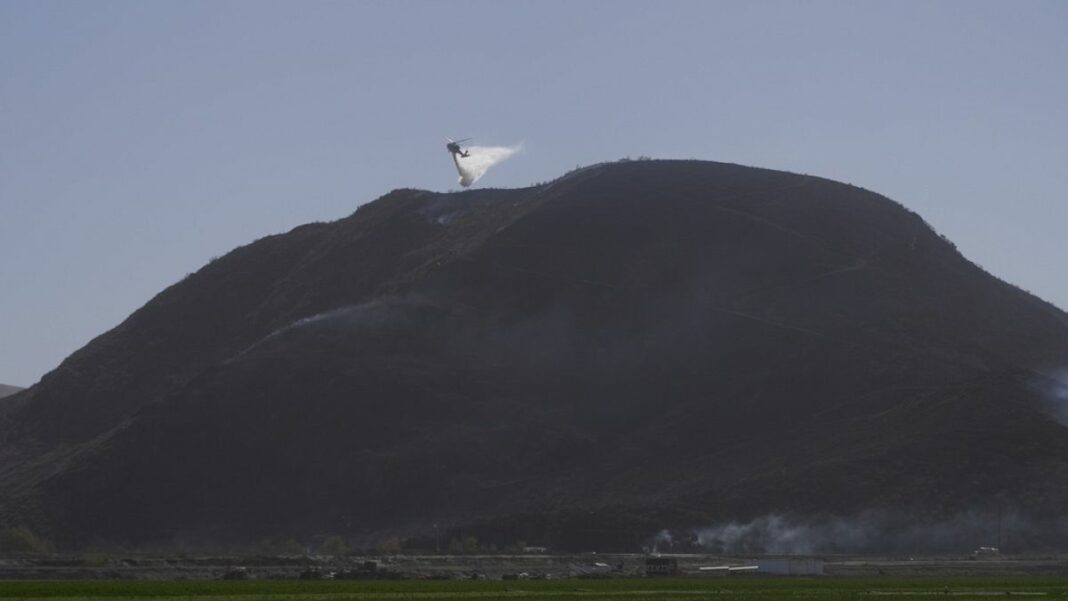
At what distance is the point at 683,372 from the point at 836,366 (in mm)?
15915

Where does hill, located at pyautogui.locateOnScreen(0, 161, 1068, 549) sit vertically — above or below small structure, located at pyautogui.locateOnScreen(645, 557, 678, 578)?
above

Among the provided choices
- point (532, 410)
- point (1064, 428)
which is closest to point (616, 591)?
point (1064, 428)

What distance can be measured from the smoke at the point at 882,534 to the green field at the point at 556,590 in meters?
37.8

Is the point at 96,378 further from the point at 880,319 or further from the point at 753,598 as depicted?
the point at 753,598

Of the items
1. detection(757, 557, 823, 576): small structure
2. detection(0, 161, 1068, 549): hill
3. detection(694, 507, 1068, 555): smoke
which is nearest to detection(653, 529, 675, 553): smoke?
detection(0, 161, 1068, 549): hill

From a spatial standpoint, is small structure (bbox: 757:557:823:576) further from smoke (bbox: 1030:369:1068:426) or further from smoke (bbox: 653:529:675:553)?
smoke (bbox: 1030:369:1068:426)

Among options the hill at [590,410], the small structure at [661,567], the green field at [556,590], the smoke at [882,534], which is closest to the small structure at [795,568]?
the small structure at [661,567]

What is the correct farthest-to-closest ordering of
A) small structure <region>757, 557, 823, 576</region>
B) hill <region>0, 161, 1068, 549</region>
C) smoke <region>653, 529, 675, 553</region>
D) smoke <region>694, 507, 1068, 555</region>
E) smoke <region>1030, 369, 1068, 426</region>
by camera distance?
smoke <region>1030, 369, 1068, 426</region> < hill <region>0, 161, 1068, 549</region> < smoke <region>653, 529, 675, 553</region> < smoke <region>694, 507, 1068, 555</region> < small structure <region>757, 557, 823, 576</region>

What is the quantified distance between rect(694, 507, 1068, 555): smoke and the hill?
52 centimetres

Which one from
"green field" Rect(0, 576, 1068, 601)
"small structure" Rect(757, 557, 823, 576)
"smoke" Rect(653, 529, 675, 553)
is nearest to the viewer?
"green field" Rect(0, 576, 1068, 601)

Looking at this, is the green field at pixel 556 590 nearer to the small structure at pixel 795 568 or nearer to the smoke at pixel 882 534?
the small structure at pixel 795 568

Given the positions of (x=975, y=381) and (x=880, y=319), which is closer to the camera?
(x=975, y=381)

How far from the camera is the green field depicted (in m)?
73.2

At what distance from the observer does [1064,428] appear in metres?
148
